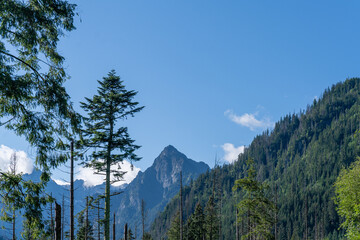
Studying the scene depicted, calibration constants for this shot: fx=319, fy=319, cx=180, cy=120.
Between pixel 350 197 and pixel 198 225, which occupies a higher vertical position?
pixel 350 197

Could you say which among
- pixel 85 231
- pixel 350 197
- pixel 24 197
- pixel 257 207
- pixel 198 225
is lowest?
pixel 198 225

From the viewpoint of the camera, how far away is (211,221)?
48.5 meters

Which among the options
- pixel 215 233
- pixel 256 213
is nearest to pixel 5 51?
pixel 256 213

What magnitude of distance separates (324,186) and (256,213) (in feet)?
560

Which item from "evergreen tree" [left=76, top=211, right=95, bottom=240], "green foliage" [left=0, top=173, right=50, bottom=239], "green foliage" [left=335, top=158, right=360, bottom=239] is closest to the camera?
"green foliage" [left=0, top=173, right=50, bottom=239]

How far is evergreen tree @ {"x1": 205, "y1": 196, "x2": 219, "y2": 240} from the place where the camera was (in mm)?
48872

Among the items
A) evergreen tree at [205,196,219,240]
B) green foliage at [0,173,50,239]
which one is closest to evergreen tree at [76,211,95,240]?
evergreen tree at [205,196,219,240]

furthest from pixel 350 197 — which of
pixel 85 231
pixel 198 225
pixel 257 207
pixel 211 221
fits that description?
pixel 198 225

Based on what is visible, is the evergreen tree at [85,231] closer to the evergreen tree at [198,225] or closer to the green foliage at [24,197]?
the evergreen tree at [198,225]

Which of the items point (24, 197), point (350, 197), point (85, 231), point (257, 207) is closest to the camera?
point (24, 197)

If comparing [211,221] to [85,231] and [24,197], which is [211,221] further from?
[24,197]

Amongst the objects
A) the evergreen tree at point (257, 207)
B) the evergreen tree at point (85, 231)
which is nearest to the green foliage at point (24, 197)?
the evergreen tree at point (257, 207)

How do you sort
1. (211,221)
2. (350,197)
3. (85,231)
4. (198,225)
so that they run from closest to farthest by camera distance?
(350,197) → (85,231) → (211,221) → (198,225)

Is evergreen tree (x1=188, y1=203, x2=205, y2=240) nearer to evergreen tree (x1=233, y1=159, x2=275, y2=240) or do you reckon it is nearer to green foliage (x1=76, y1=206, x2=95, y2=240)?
green foliage (x1=76, y1=206, x2=95, y2=240)
